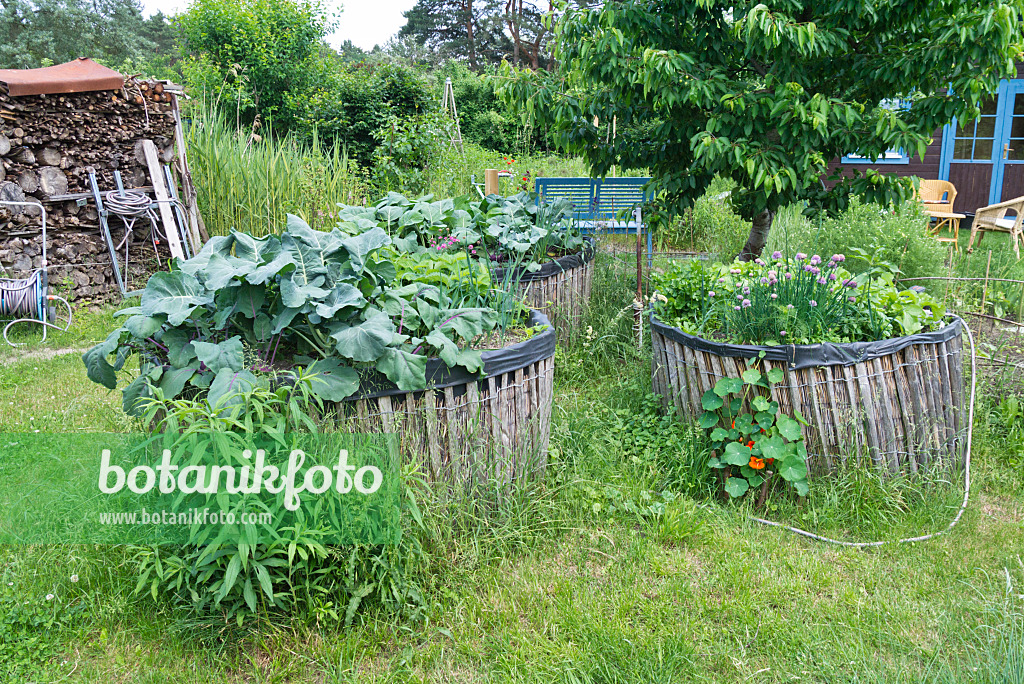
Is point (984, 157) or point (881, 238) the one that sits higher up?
point (984, 157)

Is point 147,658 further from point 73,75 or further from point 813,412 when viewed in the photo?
point 73,75

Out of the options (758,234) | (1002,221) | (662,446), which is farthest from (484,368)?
(1002,221)

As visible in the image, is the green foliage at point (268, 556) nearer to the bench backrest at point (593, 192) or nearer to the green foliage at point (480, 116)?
the bench backrest at point (593, 192)

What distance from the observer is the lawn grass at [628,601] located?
1953 millimetres

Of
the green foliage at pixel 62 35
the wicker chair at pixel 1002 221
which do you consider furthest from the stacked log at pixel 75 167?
the green foliage at pixel 62 35

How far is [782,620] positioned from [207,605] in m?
1.71

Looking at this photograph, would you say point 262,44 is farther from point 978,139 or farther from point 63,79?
point 978,139

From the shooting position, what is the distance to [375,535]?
2.06 m

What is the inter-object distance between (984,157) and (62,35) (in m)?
29.8

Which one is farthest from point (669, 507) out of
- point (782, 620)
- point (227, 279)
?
point (227, 279)

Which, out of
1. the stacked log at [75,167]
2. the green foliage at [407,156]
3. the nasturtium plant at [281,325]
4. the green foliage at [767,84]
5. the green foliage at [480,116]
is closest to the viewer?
the nasturtium plant at [281,325]

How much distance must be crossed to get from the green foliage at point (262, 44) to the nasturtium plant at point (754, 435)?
35.7 ft

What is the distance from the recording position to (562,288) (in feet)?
14.5

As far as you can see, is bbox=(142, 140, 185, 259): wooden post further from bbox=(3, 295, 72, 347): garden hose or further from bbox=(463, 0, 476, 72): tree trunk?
bbox=(463, 0, 476, 72): tree trunk
